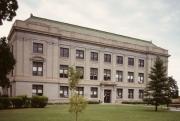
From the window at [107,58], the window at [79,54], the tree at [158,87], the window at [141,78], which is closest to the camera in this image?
the tree at [158,87]

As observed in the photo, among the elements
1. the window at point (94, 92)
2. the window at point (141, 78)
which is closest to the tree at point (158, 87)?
the window at point (94, 92)

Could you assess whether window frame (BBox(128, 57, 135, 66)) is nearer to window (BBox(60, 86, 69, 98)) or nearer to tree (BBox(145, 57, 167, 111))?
window (BBox(60, 86, 69, 98))

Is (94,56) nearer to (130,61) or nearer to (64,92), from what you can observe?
(64,92)

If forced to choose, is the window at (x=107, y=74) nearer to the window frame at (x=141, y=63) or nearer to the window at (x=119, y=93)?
the window at (x=119, y=93)

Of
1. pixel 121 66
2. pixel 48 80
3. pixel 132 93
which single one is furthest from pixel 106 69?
pixel 48 80

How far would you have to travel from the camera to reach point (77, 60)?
1930 inches

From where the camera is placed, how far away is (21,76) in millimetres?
41656

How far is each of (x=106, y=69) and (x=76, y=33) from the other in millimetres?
9908

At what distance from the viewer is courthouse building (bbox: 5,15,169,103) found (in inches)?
1672

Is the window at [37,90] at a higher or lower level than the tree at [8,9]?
lower

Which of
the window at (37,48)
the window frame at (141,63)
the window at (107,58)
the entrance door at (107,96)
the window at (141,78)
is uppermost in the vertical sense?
the window at (37,48)

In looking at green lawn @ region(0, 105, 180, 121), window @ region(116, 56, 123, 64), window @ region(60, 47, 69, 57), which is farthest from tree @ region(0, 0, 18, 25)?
window @ region(116, 56, 123, 64)

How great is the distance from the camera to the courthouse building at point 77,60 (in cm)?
4247

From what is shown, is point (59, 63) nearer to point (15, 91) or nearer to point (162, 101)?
point (15, 91)
